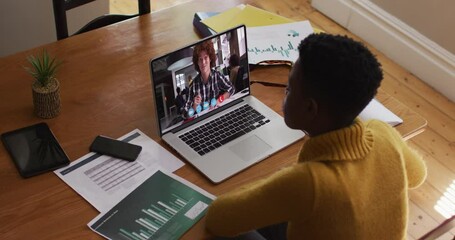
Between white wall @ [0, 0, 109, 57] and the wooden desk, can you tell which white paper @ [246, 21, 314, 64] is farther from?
white wall @ [0, 0, 109, 57]

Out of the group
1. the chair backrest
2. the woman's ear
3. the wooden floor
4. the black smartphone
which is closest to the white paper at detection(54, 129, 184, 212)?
the black smartphone

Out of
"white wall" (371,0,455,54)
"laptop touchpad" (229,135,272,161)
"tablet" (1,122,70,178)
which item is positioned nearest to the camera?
"tablet" (1,122,70,178)

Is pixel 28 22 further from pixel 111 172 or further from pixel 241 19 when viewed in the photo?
pixel 111 172

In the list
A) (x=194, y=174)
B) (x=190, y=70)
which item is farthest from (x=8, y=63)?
(x=194, y=174)

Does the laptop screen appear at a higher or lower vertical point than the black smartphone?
higher

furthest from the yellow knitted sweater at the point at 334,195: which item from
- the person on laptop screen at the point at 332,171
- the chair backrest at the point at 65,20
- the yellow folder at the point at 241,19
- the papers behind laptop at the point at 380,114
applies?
the chair backrest at the point at 65,20

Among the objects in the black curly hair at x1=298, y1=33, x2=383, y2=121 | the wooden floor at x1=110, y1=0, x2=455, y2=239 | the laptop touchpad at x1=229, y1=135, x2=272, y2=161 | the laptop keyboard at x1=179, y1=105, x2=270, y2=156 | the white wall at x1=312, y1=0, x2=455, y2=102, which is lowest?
the wooden floor at x1=110, y1=0, x2=455, y2=239

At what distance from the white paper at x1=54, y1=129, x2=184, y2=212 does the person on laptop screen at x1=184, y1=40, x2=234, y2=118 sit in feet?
0.50

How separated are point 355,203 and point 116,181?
0.58 m

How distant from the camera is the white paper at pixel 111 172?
131cm

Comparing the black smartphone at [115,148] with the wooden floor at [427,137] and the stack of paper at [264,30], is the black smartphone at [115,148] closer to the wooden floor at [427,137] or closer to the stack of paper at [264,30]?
the stack of paper at [264,30]

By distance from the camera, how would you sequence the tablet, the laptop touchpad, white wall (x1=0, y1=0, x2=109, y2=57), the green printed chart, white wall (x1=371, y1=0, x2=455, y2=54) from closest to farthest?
1. the green printed chart
2. the tablet
3. the laptop touchpad
4. white wall (x1=0, y1=0, x2=109, y2=57)
5. white wall (x1=371, y1=0, x2=455, y2=54)

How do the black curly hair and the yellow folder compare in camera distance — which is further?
the yellow folder

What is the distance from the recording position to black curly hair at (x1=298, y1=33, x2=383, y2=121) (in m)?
1.08
